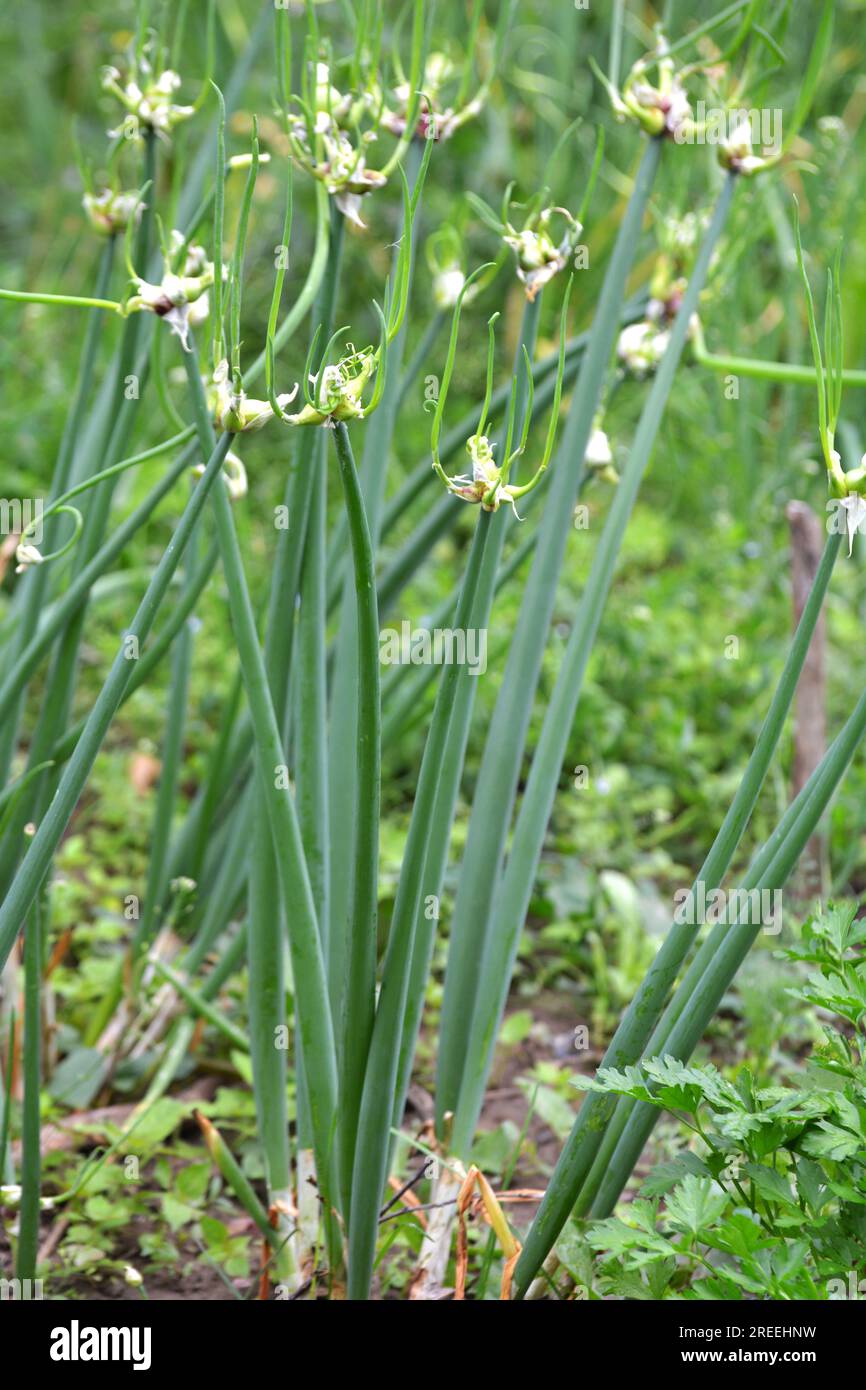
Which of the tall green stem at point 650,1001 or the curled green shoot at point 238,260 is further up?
the curled green shoot at point 238,260

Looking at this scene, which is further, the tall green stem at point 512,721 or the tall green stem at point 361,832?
the tall green stem at point 512,721

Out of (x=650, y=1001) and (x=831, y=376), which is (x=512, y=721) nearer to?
(x=650, y=1001)

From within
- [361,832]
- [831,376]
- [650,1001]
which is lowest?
[650,1001]

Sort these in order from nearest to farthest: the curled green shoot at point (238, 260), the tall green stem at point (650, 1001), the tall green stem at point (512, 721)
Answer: the curled green shoot at point (238, 260), the tall green stem at point (650, 1001), the tall green stem at point (512, 721)

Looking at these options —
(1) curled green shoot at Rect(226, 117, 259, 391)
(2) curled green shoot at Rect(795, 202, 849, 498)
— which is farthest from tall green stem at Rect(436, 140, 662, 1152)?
(1) curled green shoot at Rect(226, 117, 259, 391)

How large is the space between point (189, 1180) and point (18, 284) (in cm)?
231

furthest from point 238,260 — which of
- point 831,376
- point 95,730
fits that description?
point 831,376

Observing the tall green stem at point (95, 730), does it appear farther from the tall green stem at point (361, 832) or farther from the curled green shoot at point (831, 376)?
the curled green shoot at point (831, 376)

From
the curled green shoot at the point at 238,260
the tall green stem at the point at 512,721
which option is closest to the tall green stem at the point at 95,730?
the curled green shoot at the point at 238,260

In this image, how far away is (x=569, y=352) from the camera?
1355 mm

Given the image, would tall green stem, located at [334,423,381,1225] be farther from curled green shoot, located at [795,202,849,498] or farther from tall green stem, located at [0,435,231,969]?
curled green shoot, located at [795,202,849,498]

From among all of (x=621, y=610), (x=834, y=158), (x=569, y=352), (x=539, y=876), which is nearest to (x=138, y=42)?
(x=569, y=352)

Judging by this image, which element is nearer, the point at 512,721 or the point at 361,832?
the point at 361,832

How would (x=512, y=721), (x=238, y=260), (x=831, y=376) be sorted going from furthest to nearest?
(x=512, y=721), (x=831, y=376), (x=238, y=260)
